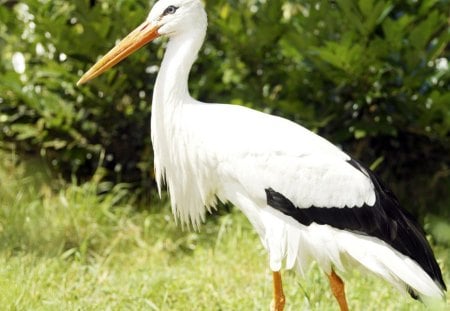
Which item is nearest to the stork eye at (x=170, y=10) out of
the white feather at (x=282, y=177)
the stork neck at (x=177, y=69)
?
the stork neck at (x=177, y=69)

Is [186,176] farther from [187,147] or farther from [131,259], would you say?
[131,259]

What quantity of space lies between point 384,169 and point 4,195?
2.61 meters

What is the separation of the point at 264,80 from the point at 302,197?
2.16 meters

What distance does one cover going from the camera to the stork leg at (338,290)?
470cm

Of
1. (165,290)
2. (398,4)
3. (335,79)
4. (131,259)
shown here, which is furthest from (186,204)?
(398,4)

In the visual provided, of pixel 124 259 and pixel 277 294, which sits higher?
pixel 277 294

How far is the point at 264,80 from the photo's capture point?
665 centimetres

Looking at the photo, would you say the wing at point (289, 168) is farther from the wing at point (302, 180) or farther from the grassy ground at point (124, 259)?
the grassy ground at point (124, 259)

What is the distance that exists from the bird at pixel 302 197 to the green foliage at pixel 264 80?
1413 millimetres

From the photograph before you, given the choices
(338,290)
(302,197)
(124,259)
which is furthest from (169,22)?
(124,259)

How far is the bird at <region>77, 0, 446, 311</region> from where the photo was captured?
14.8ft

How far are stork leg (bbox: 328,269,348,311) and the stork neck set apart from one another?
1.10m

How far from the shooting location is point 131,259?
6.14 metres

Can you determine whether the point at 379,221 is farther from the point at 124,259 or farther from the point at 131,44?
the point at 124,259
